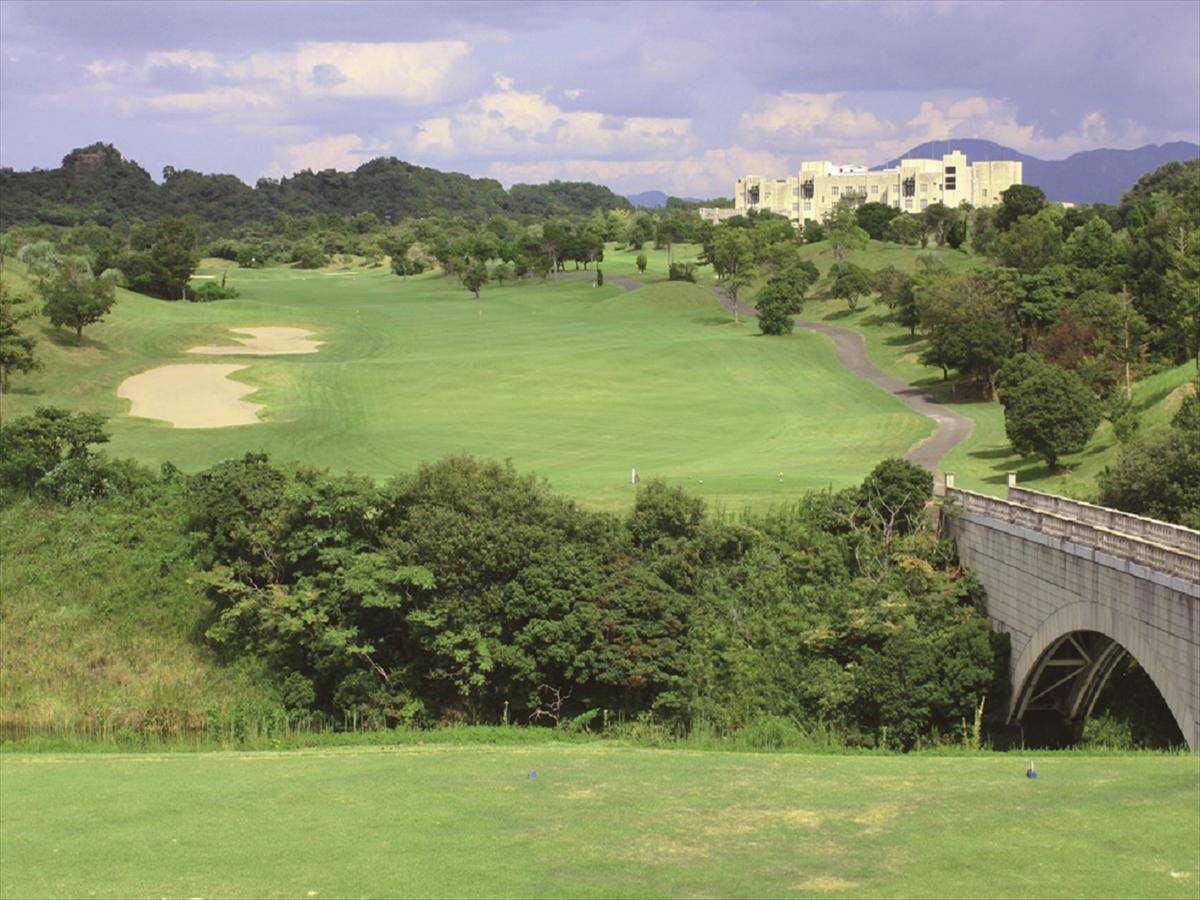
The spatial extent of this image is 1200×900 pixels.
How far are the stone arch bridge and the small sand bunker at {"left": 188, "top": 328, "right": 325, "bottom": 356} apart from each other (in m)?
60.7

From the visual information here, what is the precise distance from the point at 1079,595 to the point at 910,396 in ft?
140

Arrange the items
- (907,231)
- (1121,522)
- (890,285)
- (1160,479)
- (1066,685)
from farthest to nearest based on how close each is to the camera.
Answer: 1. (907,231)
2. (890,285)
3. (1160,479)
4. (1066,685)
5. (1121,522)

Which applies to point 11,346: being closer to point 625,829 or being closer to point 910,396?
point 910,396

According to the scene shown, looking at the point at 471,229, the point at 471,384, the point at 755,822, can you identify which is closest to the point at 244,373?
the point at 471,384

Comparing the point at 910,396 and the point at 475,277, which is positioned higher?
the point at 475,277

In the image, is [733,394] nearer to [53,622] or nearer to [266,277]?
[53,622]

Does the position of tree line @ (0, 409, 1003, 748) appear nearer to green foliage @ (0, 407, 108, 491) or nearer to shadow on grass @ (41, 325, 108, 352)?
green foliage @ (0, 407, 108, 491)

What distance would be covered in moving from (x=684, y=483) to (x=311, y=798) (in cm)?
2328

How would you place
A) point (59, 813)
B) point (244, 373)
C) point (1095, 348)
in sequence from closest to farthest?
point (59, 813) < point (1095, 348) < point (244, 373)

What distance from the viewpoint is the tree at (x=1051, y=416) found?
43844 millimetres

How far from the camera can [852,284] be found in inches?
3807

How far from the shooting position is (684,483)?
141 ft

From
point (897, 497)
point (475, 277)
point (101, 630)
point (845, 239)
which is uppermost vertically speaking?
point (845, 239)

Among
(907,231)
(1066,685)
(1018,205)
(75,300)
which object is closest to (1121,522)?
(1066,685)
